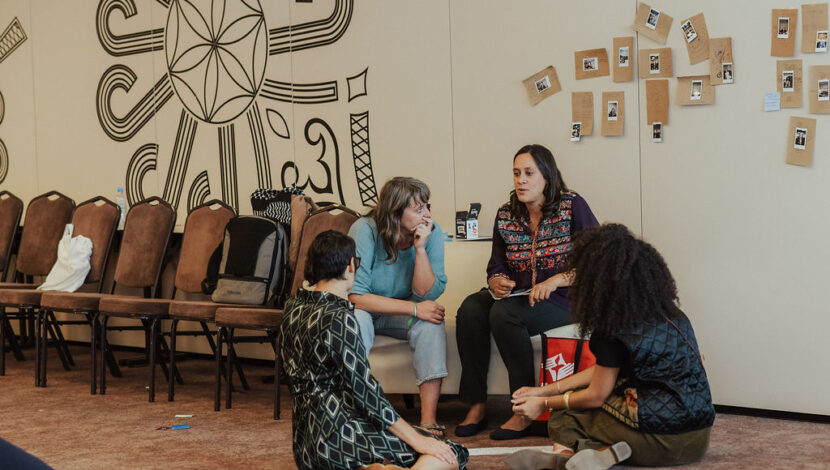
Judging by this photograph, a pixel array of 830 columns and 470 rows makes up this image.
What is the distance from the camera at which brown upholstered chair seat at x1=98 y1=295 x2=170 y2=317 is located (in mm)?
4914

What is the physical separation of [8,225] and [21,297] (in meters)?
1.18

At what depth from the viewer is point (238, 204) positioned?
6.02 m

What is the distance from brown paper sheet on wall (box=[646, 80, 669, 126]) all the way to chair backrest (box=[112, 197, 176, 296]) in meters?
2.89

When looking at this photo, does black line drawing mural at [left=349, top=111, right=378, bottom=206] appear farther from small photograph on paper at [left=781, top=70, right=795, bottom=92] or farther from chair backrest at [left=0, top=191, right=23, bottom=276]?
chair backrest at [left=0, top=191, right=23, bottom=276]

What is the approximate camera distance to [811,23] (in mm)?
3848

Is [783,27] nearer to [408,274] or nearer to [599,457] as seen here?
[408,274]

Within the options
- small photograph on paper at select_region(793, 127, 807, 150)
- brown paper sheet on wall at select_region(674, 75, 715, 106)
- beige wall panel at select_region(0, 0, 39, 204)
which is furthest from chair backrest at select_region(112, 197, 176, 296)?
small photograph on paper at select_region(793, 127, 807, 150)

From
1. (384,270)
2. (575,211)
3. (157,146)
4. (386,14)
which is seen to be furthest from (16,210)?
→ (575,211)

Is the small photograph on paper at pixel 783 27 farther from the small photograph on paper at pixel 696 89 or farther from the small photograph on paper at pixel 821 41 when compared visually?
the small photograph on paper at pixel 696 89

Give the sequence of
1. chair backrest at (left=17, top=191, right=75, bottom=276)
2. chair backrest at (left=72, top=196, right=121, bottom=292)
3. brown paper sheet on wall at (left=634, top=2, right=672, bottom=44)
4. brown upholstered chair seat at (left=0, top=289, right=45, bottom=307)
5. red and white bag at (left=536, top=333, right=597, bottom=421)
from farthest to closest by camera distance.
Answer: chair backrest at (left=17, top=191, right=75, bottom=276) < chair backrest at (left=72, top=196, right=121, bottom=292) < brown upholstered chair seat at (left=0, top=289, right=45, bottom=307) < brown paper sheet on wall at (left=634, top=2, right=672, bottom=44) < red and white bag at (left=536, top=333, right=597, bottom=421)

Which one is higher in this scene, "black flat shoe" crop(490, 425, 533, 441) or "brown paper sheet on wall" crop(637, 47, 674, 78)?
"brown paper sheet on wall" crop(637, 47, 674, 78)

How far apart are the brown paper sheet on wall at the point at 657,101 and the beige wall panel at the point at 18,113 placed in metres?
5.13

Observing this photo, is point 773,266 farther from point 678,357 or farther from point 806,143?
point 678,357

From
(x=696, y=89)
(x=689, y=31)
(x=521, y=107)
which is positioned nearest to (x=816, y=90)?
(x=696, y=89)
